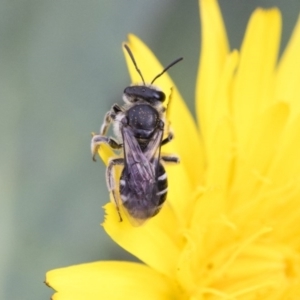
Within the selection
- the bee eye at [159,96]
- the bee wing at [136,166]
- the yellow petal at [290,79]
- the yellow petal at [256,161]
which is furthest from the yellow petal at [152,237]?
the yellow petal at [290,79]

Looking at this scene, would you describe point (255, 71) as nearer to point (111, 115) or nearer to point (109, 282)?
point (111, 115)

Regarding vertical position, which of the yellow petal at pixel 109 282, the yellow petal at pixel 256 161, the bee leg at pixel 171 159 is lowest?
the yellow petal at pixel 109 282

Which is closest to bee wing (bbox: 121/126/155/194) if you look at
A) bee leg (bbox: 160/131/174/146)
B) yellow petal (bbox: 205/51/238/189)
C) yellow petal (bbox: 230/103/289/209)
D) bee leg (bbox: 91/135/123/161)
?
bee leg (bbox: 91/135/123/161)

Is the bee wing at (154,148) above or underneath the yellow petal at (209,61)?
underneath

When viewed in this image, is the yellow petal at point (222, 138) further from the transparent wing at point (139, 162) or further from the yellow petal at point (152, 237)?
the transparent wing at point (139, 162)

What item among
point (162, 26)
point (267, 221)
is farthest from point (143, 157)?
point (162, 26)

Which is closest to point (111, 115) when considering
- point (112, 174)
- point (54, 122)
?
point (112, 174)

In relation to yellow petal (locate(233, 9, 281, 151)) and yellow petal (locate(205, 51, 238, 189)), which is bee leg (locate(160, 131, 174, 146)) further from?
yellow petal (locate(233, 9, 281, 151))
